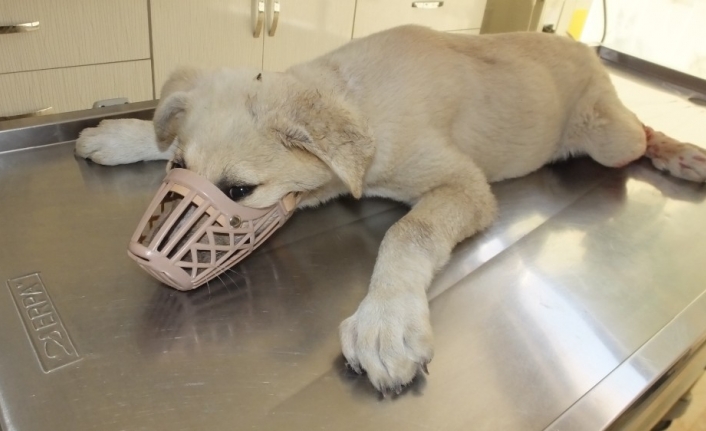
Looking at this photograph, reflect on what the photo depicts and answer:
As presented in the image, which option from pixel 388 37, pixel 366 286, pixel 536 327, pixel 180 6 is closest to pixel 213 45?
pixel 180 6

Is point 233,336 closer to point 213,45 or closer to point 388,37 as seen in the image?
point 388,37

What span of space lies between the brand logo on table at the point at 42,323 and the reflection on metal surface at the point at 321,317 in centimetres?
1

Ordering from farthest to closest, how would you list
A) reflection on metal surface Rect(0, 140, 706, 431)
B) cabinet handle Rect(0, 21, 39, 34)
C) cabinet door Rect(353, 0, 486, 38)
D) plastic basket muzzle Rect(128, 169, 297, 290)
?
cabinet door Rect(353, 0, 486, 38) < cabinet handle Rect(0, 21, 39, 34) < plastic basket muzzle Rect(128, 169, 297, 290) < reflection on metal surface Rect(0, 140, 706, 431)

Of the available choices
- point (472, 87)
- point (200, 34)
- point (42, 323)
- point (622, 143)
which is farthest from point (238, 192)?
point (200, 34)

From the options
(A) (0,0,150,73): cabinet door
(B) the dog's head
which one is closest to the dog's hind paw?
(B) the dog's head

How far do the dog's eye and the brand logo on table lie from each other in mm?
330

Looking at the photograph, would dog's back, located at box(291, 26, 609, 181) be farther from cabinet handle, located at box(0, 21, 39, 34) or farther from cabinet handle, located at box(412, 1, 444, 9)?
cabinet handle, located at box(412, 1, 444, 9)

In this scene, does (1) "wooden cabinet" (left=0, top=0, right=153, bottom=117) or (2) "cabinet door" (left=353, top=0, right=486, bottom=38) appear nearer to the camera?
(1) "wooden cabinet" (left=0, top=0, right=153, bottom=117)

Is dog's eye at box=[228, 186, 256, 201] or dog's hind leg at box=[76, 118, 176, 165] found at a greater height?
dog's eye at box=[228, 186, 256, 201]

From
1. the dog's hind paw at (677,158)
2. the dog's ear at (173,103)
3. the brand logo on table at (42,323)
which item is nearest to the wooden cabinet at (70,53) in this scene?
the dog's ear at (173,103)

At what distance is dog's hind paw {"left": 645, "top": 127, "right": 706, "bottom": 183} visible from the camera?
1.57 metres

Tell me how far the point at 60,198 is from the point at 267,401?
0.65 meters

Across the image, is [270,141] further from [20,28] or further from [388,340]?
[20,28]

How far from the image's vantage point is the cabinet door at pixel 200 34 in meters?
2.17
